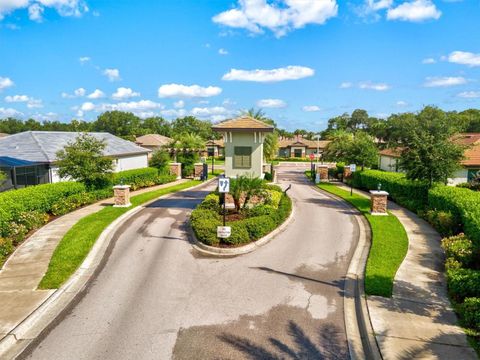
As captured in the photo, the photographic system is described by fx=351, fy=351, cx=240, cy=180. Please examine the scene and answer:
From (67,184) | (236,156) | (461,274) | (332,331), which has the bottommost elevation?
(332,331)

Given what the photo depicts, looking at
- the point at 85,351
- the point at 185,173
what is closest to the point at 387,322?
the point at 85,351

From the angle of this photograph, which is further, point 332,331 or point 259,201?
point 259,201

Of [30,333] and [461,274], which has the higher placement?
[461,274]

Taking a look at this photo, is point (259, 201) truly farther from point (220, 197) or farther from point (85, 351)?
point (85, 351)

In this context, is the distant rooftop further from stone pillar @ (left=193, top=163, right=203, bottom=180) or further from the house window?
the house window

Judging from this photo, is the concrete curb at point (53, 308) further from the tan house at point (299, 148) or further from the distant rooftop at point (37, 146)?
the tan house at point (299, 148)

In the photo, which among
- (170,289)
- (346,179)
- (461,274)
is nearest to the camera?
(461,274)

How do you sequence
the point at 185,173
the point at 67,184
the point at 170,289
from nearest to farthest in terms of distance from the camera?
the point at 170,289 < the point at 67,184 < the point at 185,173

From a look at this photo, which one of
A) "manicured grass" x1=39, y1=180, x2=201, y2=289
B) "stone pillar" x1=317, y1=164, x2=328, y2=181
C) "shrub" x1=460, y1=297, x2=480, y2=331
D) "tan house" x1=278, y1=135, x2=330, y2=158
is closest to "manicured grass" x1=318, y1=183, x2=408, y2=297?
"shrub" x1=460, y1=297, x2=480, y2=331
